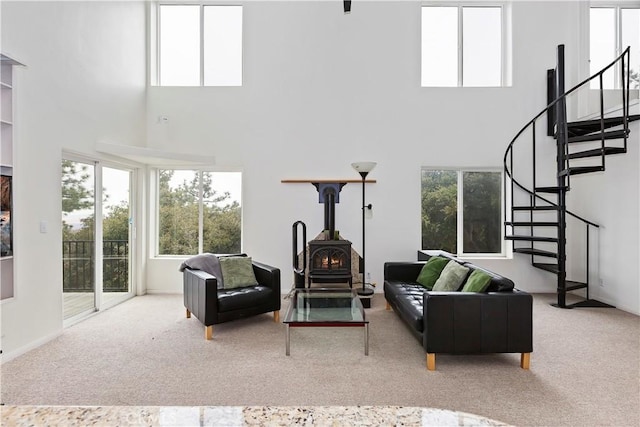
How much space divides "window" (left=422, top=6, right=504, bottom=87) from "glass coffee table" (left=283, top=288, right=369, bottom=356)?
3.83 metres

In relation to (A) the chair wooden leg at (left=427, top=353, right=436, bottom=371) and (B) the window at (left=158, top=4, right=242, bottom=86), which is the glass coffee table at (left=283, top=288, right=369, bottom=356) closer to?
(A) the chair wooden leg at (left=427, top=353, right=436, bottom=371)

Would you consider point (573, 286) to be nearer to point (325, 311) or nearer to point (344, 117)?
point (325, 311)

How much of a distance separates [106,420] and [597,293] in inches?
246

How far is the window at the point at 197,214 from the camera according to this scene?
5.61 m

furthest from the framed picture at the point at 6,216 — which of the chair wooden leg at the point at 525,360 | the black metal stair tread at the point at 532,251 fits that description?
the black metal stair tread at the point at 532,251

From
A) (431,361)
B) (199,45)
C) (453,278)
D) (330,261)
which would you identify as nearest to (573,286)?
(453,278)

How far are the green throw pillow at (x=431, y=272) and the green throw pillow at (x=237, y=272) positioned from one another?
2010 millimetres

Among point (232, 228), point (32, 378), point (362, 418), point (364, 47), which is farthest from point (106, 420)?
point (364, 47)

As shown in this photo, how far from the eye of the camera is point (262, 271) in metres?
4.20

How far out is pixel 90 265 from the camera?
4340mm

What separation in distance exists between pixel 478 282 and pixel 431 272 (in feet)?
3.60

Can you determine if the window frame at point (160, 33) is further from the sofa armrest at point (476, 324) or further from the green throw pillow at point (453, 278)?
the sofa armrest at point (476, 324)

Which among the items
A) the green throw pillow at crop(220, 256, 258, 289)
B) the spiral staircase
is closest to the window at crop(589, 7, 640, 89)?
the spiral staircase

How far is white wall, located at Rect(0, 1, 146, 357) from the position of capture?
3.14m
